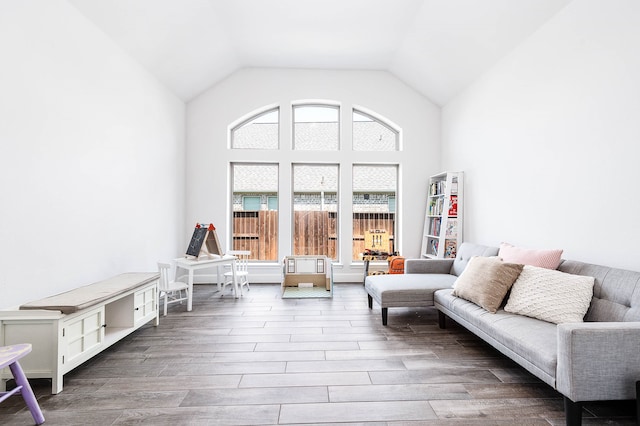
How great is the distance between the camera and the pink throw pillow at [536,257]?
8.88 ft

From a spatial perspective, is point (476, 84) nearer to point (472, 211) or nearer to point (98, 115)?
point (472, 211)

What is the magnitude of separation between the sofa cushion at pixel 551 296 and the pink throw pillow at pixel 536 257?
171 mm

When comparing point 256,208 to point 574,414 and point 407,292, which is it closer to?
point 407,292

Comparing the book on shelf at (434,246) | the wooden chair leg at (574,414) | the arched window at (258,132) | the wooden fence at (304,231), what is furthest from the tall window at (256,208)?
the wooden chair leg at (574,414)

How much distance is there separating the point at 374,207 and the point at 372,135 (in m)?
1.29

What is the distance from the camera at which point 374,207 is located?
5863 mm

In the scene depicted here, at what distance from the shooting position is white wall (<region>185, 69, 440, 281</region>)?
218 inches

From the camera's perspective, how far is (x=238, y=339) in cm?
307

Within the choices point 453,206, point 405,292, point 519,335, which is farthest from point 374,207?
point 519,335

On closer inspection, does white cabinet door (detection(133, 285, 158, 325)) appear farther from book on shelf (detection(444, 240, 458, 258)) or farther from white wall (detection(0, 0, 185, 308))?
book on shelf (detection(444, 240, 458, 258))

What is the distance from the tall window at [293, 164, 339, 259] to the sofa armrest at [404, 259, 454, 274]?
6.36ft

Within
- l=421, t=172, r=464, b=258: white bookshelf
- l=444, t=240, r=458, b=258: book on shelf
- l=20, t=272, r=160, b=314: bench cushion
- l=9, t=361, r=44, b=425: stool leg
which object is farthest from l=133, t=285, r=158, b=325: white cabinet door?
l=444, t=240, r=458, b=258: book on shelf

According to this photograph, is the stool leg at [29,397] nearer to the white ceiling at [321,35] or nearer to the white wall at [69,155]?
the white wall at [69,155]

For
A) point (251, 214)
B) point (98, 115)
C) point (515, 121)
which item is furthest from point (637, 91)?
point (251, 214)
